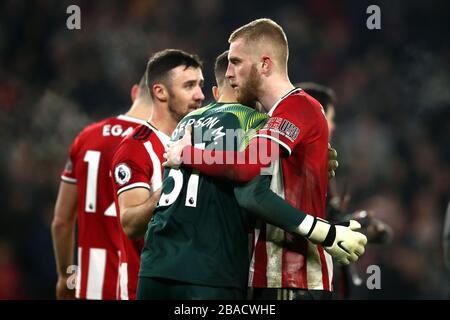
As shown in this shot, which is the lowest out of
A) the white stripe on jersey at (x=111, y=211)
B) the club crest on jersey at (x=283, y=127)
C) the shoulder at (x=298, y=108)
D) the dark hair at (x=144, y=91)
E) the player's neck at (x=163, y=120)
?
the white stripe on jersey at (x=111, y=211)

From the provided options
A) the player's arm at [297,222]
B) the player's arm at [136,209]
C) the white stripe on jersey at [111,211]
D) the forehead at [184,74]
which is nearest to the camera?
the player's arm at [297,222]

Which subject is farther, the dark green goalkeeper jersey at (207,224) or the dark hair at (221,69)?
the dark hair at (221,69)

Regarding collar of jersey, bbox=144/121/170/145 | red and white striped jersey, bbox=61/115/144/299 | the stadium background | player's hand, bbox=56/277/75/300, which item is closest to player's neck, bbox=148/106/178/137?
collar of jersey, bbox=144/121/170/145

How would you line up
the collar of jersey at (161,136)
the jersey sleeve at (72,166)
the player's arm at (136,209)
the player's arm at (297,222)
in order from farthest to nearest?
the jersey sleeve at (72,166), the collar of jersey at (161,136), the player's arm at (136,209), the player's arm at (297,222)

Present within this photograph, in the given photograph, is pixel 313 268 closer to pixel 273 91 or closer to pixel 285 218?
pixel 285 218

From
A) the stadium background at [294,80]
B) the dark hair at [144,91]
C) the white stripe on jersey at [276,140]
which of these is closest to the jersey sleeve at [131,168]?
the dark hair at [144,91]

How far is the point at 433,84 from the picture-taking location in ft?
29.3

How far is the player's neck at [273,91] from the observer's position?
3.50 m

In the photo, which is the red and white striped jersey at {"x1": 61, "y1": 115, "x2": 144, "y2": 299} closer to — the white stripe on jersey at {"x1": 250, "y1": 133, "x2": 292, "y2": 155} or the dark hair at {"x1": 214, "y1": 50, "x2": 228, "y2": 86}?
the dark hair at {"x1": 214, "y1": 50, "x2": 228, "y2": 86}

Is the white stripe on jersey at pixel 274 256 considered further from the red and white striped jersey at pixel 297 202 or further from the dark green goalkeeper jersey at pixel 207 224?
the dark green goalkeeper jersey at pixel 207 224

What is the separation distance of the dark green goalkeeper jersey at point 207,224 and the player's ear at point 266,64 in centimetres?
20

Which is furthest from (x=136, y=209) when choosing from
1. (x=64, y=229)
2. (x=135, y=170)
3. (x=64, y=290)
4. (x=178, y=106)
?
(x=64, y=290)

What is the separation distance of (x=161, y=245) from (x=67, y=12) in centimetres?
526
